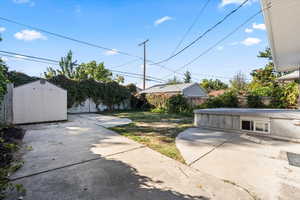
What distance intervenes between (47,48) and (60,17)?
429cm

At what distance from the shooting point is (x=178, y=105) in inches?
472

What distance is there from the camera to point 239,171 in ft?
8.23

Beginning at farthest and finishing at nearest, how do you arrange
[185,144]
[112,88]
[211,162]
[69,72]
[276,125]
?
[69,72]
[112,88]
[276,125]
[185,144]
[211,162]

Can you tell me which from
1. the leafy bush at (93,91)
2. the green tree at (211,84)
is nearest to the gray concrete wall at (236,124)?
the leafy bush at (93,91)

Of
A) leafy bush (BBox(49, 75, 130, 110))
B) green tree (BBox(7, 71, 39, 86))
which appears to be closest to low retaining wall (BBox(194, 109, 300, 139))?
leafy bush (BBox(49, 75, 130, 110))

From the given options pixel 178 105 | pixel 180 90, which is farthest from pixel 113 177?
pixel 180 90

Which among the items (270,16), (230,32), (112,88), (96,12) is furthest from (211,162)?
(112,88)

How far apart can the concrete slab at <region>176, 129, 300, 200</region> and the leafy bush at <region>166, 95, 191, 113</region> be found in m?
7.23

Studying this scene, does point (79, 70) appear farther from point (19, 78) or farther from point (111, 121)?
point (111, 121)

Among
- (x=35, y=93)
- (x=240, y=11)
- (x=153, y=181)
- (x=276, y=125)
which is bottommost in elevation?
(x=153, y=181)

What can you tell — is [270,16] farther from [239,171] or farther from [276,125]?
[276,125]

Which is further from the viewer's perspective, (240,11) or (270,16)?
(240,11)

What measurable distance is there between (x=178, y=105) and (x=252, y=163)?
9.21 metres

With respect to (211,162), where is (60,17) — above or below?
above
